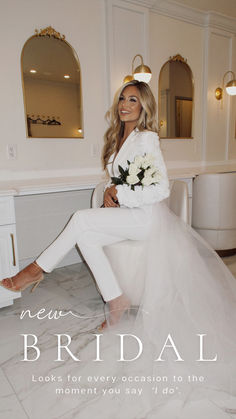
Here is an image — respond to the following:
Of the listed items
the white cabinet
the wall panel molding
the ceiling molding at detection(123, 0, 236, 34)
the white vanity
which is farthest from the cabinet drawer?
the ceiling molding at detection(123, 0, 236, 34)

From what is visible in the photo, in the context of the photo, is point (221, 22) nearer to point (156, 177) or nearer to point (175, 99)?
A: point (175, 99)

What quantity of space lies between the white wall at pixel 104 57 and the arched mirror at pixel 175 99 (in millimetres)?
98

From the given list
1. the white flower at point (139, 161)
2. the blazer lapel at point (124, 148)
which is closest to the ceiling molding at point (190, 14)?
the blazer lapel at point (124, 148)

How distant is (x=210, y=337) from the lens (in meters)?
1.57

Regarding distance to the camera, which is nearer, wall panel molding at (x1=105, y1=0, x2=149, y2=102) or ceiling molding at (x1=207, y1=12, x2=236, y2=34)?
wall panel molding at (x1=105, y1=0, x2=149, y2=102)

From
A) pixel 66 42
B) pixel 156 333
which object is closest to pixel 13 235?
pixel 156 333

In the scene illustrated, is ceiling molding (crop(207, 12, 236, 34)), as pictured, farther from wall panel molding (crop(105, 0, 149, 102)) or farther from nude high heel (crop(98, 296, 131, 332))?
nude high heel (crop(98, 296, 131, 332))

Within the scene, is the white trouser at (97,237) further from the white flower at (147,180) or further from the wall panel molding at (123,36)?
the wall panel molding at (123,36)

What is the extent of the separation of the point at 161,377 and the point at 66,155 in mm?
2132

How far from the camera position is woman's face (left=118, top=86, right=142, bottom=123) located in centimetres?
209

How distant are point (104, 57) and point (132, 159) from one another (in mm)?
1556

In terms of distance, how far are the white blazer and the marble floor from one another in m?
0.88

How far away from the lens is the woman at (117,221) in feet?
6.10

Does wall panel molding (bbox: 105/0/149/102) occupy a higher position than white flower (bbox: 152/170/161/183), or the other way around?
wall panel molding (bbox: 105/0/149/102)
